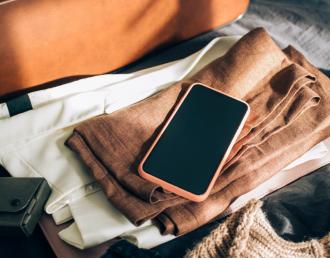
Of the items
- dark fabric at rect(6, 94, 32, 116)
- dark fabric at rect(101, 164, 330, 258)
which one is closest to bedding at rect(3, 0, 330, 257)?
dark fabric at rect(101, 164, 330, 258)

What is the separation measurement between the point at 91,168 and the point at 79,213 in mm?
61

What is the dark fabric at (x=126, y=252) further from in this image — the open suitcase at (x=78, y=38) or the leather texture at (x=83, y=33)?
the leather texture at (x=83, y=33)

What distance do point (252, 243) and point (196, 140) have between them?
0.50 feet

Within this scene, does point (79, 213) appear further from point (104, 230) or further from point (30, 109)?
point (30, 109)

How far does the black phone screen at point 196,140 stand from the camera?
21.7 inches

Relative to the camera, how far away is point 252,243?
0.54 m

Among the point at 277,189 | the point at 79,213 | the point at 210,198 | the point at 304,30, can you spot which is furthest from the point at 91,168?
the point at 304,30

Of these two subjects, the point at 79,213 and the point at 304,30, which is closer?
the point at 79,213

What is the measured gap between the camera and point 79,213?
1.84ft

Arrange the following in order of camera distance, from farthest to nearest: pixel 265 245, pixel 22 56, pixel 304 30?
1. pixel 304 30
2. pixel 22 56
3. pixel 265 245

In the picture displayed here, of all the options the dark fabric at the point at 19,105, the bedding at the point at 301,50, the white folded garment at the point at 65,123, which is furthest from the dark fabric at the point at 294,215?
the dark fabric at the point at 19,105

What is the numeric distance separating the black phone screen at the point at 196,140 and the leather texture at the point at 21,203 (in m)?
0.15

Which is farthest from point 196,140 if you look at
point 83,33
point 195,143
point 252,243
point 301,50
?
point 301,50

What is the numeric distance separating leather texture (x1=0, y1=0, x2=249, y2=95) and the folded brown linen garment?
133 mm
